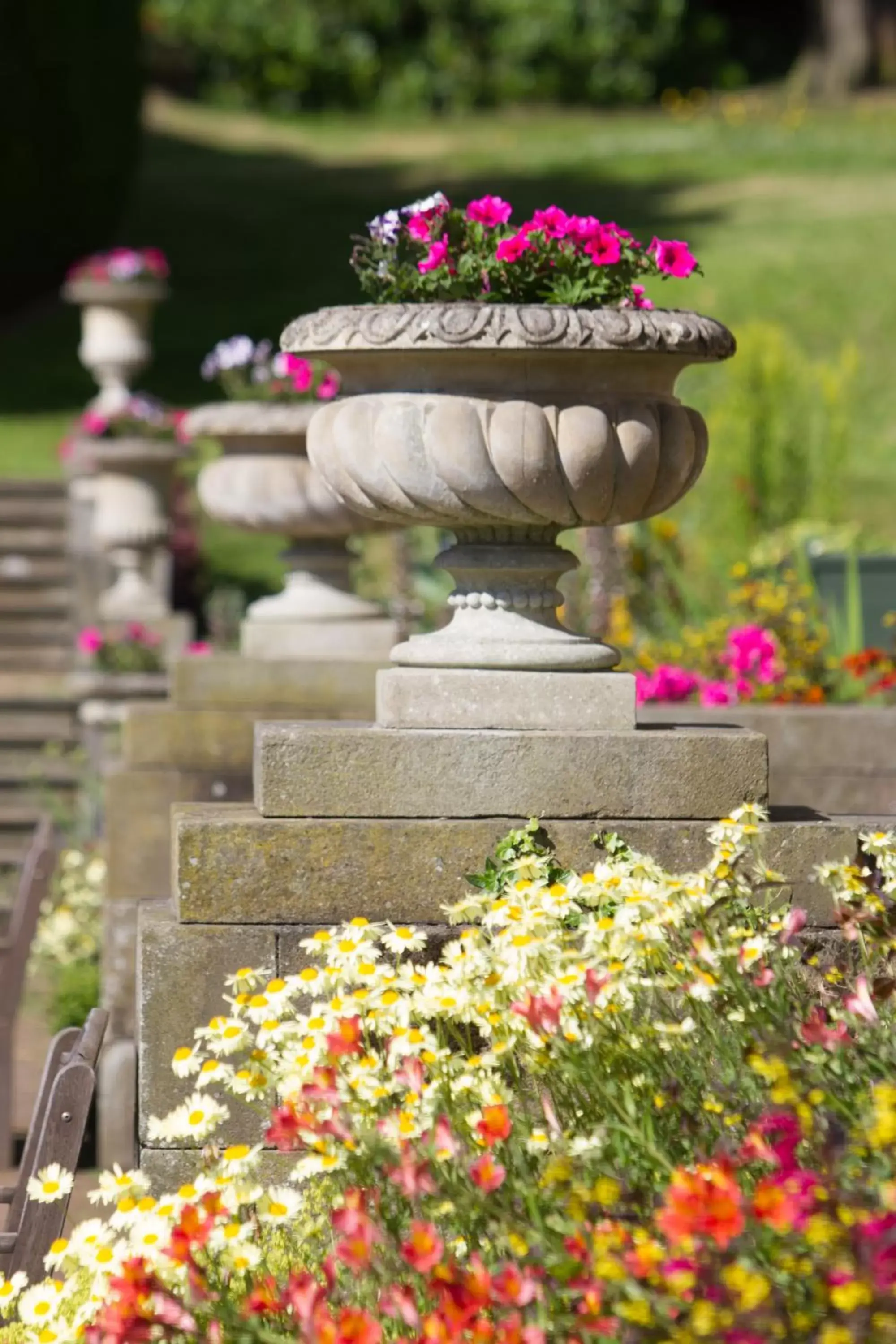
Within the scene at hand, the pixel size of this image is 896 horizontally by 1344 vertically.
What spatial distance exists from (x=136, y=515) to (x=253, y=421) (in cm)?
538

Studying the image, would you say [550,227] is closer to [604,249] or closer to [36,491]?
[604,249]

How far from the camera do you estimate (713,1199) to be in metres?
2.35

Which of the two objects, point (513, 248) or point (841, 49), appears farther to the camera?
point (841, 49)

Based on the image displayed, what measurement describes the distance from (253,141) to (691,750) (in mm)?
27264

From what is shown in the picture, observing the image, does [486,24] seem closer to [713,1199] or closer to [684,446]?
[684,446]

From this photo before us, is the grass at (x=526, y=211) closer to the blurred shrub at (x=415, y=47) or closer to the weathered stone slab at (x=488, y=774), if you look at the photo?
the blurred shrub at (x=415, y=47)

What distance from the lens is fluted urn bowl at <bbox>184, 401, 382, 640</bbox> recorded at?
6820 millimetres

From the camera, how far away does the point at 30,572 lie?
13180mm

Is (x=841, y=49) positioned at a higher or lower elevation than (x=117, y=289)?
higher

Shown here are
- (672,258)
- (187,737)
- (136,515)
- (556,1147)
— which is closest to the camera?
(556,1147)

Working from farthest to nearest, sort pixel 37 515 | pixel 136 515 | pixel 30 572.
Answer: pixel 37 515 → pixel 30 572 → pixel 136 515

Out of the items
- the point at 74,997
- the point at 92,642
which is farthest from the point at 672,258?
the point at 92,642

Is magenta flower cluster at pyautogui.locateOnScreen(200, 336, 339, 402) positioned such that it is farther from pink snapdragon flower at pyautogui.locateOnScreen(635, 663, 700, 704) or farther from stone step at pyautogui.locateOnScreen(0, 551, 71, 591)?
stone step at pyautogui.locateOnScreen(0, 551, 71, 591)

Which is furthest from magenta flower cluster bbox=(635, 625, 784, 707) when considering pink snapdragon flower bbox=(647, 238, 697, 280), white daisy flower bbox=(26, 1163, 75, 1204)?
white daisy flower bbox=(26, 1163, 75, 1204)
